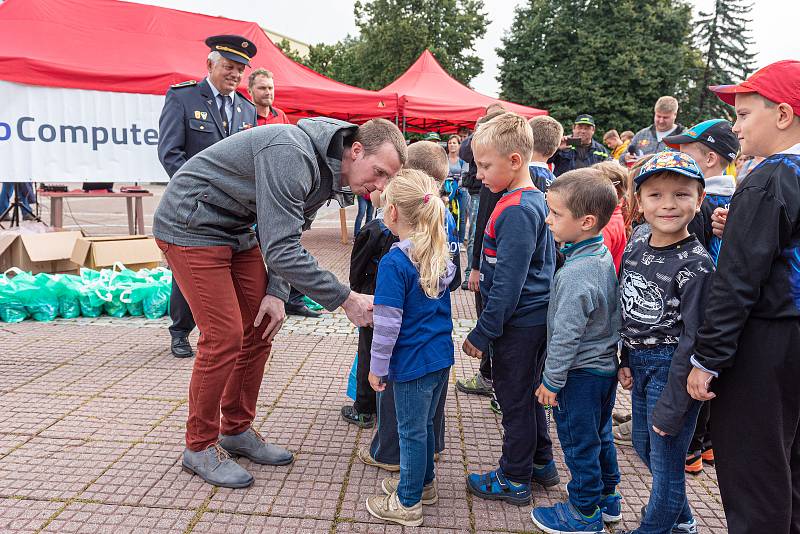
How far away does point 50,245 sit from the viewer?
6.18m

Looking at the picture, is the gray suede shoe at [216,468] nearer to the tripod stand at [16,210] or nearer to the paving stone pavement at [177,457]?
the paving stone pavement at [177,457]

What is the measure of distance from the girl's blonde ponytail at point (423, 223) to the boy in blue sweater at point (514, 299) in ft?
1.04

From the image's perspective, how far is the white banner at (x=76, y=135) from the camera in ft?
20.8

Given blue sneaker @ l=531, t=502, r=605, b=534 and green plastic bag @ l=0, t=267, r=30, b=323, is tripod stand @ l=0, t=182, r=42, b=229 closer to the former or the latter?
green plastic bag @ l=0, t=267, r=30, b=323

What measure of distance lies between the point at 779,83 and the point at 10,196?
1077cm

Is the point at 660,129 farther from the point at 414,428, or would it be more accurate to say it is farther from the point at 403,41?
the point at 403,41

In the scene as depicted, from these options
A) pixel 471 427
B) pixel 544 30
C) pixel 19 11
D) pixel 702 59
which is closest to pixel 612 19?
pixel 544 30

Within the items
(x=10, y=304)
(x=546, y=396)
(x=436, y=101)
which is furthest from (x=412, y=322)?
(x=436, y=101)

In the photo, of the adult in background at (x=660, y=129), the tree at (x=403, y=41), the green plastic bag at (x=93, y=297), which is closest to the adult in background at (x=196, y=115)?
the green plastic bag at (x=93, y=297)

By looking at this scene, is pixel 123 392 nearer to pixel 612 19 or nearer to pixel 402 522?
pixel 402 522

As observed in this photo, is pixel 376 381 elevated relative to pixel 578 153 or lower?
lower

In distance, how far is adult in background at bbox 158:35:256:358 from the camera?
4363mm

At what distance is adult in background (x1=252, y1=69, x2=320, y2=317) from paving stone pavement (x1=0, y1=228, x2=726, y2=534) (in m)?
1.24

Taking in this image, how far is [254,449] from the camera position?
2947mm
